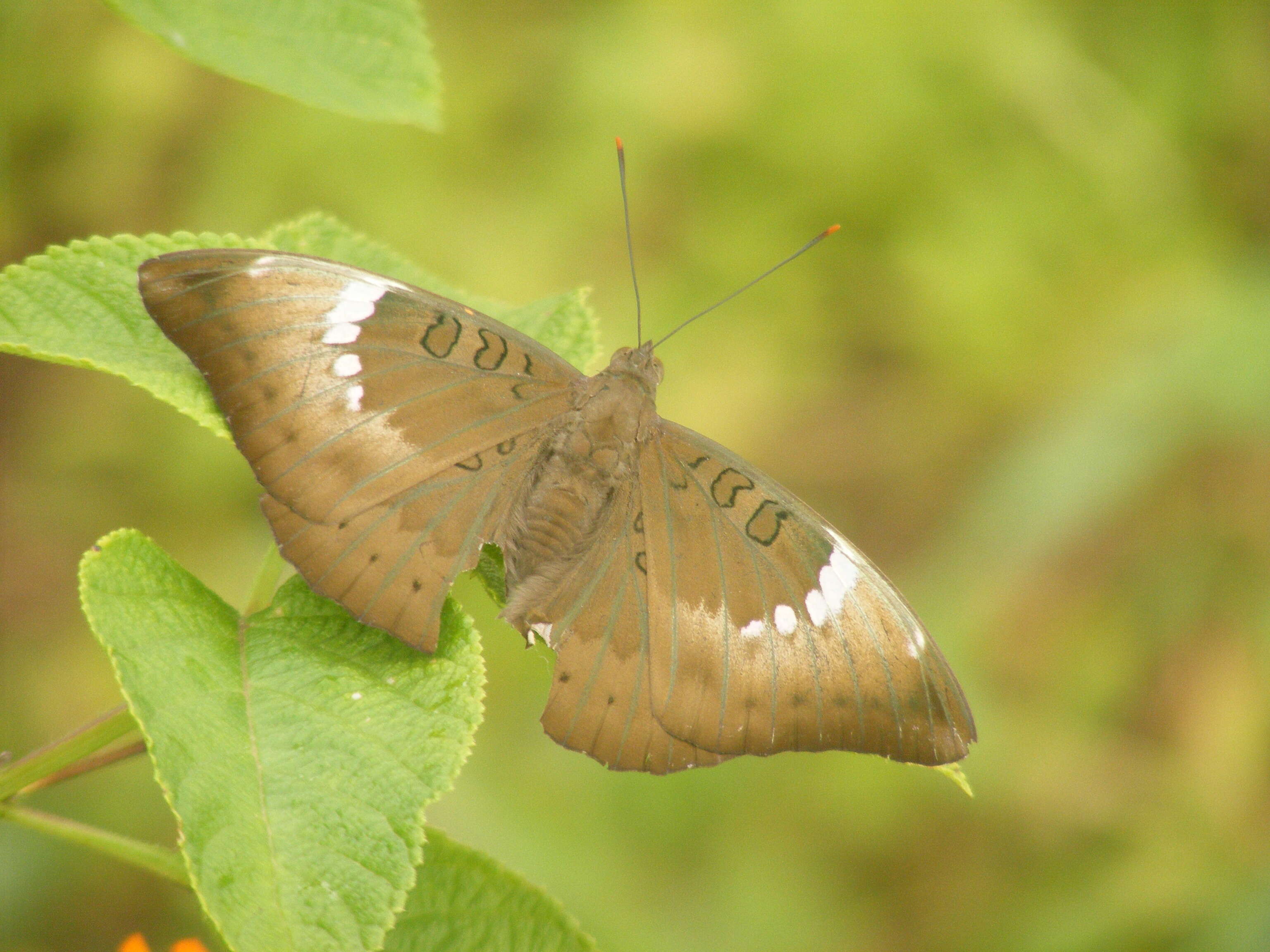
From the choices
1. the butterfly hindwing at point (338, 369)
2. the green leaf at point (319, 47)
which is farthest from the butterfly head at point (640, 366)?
the green leaf at point (319, 47)

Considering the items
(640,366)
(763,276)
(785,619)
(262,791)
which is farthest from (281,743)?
(763,276)

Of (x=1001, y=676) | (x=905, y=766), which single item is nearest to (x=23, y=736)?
(x=905, y=766)

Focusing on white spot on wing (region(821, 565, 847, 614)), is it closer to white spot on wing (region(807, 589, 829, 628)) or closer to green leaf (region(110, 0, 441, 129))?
white spot on wing (region(807, 589, 829, 628))

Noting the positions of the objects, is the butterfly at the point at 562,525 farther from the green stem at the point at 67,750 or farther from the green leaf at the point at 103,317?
the green stem at the point at 67,750

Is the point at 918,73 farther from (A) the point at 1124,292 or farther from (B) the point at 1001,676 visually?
(B) the point at 1001,676

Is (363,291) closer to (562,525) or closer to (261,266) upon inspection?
(261,266)

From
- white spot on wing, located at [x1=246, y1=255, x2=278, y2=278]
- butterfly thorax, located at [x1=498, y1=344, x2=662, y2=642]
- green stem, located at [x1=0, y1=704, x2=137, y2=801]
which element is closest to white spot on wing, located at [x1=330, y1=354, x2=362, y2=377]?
white spot on wing, located at [x1=246, y1=255, x2=278, y2=278]
